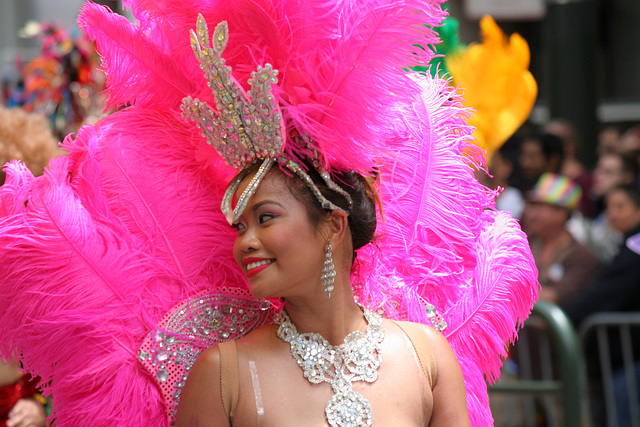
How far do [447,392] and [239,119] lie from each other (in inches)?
36.8

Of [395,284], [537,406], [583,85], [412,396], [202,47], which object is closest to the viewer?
[202,47]

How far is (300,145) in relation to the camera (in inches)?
81.1

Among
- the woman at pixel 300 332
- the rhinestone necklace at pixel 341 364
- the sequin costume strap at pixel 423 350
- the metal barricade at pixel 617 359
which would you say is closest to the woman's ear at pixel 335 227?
the woman at pixel 300 332

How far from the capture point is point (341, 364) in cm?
211

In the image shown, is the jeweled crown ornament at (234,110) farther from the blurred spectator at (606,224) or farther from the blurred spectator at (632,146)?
the blurred spectator at (632,146)

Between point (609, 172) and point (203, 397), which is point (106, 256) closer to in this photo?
point (203, 397)

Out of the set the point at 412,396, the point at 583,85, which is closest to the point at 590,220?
the point at 583,85

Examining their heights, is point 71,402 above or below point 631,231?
above

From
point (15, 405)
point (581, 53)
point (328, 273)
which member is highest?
point (328, 273)

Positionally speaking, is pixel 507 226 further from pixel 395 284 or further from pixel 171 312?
pixel 171 312

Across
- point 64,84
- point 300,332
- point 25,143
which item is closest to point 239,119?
point 300,332

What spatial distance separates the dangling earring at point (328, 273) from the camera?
6.83 feet

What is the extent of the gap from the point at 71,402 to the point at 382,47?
1272 mm

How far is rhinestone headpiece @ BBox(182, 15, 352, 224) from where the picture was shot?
1.94 m
